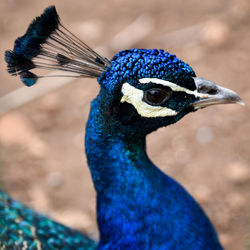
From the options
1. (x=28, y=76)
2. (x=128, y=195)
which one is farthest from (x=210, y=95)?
(x=28, y=76)

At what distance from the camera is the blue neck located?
136 centimetres

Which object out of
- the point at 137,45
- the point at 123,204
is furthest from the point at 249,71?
the point at 123,204

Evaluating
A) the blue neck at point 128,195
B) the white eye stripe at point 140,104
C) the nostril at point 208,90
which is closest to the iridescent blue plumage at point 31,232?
the blue neck at point 128,195

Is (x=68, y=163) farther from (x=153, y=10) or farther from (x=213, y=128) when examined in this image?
(x=153, y=10)

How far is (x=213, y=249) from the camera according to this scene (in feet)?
5.02

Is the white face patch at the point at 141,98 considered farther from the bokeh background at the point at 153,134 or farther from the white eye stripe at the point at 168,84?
the bokeh background at the point at 153,134

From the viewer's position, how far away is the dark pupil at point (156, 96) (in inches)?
49.1

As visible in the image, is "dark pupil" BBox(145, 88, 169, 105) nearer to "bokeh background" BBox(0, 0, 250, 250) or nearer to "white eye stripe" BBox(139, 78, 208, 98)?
"white eye stripe" BBox(139, 78, 208, 98)

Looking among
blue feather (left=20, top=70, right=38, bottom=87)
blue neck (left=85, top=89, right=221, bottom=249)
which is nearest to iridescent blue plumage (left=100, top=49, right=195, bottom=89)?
blue neck (left=85, top=89, right=221, bottom=249)

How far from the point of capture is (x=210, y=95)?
1.29 m

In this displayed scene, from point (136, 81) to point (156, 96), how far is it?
0.07m

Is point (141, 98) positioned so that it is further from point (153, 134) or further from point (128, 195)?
point (153, 134)

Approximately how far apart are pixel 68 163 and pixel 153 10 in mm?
1380

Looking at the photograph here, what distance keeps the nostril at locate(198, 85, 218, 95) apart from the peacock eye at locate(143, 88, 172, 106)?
93 millimetres
